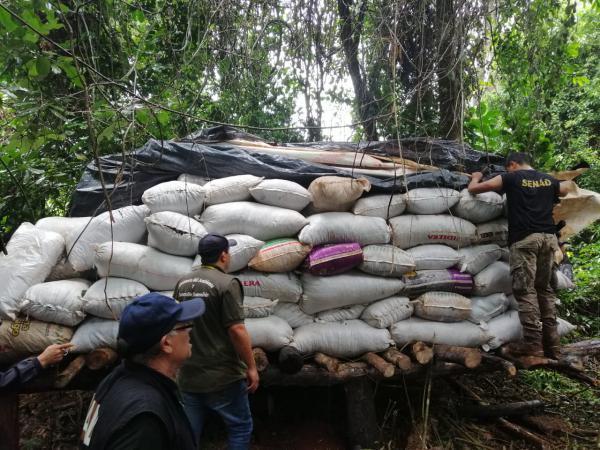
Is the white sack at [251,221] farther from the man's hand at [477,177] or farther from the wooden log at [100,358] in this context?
the man's hand at [477,177]

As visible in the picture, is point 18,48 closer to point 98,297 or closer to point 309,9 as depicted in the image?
point 98,297

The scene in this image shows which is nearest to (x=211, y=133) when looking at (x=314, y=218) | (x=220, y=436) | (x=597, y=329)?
(x=314, y=218)

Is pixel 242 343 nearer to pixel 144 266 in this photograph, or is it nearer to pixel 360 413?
pixel 144 266

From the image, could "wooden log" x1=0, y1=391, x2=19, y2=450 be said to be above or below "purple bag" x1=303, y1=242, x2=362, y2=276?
below

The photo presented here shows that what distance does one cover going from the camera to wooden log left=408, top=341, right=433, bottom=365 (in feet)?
8.65

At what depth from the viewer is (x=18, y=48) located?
66.6 inches

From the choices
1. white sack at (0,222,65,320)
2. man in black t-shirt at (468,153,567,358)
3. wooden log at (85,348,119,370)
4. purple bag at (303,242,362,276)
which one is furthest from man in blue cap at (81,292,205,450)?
man in black t-shirt at (468,153,567,358)

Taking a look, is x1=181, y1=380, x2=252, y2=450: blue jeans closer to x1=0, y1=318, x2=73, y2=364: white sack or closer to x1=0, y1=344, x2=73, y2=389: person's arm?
x1=0, y1=344, x2=73, y2=389: person's arm

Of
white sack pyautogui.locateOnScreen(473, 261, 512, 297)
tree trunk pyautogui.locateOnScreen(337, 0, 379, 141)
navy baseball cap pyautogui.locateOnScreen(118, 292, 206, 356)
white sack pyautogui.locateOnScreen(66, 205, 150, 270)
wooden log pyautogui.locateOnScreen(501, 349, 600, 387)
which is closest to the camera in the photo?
navy baseball cap pyautogui.locateOnScreen(118, 292, 206, 356)

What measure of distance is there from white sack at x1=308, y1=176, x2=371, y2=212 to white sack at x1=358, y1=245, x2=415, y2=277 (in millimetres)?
370

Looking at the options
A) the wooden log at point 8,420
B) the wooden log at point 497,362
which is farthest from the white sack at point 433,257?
the wooden log at point 8,420

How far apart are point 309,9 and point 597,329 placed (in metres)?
4.69

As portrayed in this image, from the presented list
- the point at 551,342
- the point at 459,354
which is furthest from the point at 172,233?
the point at 551,342

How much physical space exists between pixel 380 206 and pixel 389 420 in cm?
176
